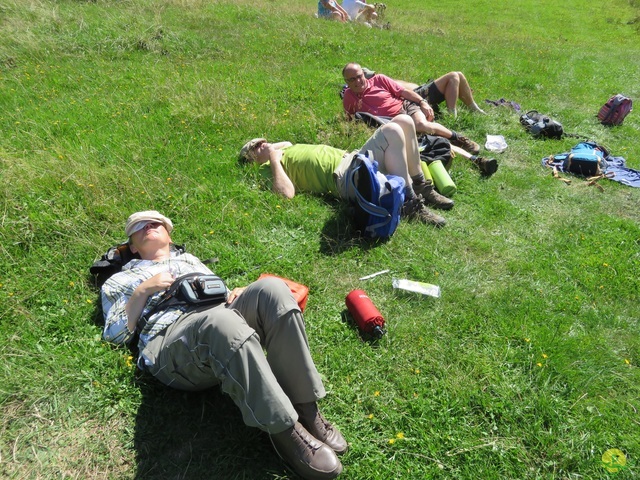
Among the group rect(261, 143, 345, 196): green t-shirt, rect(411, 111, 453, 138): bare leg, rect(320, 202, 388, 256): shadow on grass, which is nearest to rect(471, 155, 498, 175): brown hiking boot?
rect(411, 111, 453, 138): bare leg

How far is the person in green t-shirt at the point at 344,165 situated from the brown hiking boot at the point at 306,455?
2892 millimetres

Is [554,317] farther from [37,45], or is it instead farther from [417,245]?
[37,45]

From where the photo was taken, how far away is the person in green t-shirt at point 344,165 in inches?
193

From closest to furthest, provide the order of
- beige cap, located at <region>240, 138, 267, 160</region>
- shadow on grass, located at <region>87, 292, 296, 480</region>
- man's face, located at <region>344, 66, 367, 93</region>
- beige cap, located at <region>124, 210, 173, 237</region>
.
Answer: shadow on grass, located at <region>87, 292, 296, 480</region> < beige cap, located at <region>124, 210, 173, 237</region> < beige cap, located at <region>240, 138, 267, 160</region> < man's face, located at <region>344, 66, 367, 93</region>

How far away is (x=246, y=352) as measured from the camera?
226 centimetres

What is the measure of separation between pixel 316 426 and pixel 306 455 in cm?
21

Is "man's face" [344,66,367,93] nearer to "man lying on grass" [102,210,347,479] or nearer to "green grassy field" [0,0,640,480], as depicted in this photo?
"green grassy field" [0,0,640,480]

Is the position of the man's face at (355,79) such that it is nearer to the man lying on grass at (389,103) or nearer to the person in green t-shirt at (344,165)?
the man lying on grass at (389,103)

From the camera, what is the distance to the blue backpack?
4.38 meters

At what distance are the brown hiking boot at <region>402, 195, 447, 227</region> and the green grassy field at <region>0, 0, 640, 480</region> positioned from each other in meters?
0.16

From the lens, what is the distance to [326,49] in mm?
11070

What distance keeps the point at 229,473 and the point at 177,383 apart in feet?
2.10

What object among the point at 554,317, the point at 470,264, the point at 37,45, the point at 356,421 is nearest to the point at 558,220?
the point at 470,264

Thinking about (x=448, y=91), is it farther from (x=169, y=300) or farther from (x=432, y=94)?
(x=169, y=300)
